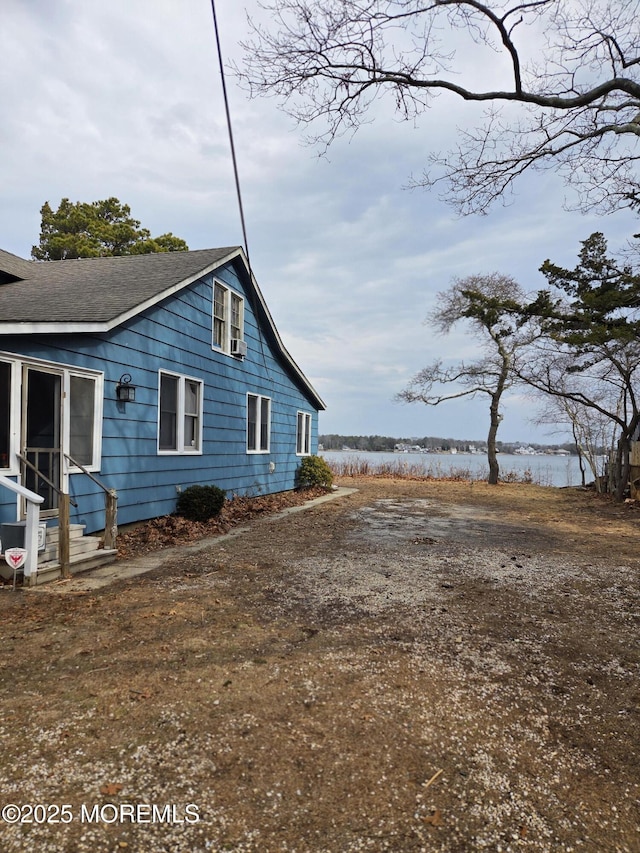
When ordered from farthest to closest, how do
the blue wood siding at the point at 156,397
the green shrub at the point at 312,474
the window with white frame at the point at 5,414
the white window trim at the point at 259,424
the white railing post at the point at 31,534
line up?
the green shrub at the point at 312,474, the white window trim at the point at 259,424, the blue wood siding at the point at 156,397, the window with white frame at the point at 5,414, the white railing post at the point at 31,534

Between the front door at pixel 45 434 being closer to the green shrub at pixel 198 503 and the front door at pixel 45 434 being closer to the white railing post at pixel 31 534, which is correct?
the white railing post at pixel 31 534

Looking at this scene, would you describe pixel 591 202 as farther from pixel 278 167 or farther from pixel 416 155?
pixel 278 167

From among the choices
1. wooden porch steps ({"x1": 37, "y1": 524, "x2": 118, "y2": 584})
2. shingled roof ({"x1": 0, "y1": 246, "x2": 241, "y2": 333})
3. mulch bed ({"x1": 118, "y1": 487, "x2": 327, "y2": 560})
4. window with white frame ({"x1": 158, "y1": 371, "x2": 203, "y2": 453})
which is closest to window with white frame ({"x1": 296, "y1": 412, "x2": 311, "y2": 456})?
mulch bed ({"x1": 118, "y1": 487, "x2": 327, "y2": 560})

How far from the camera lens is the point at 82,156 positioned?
35.6 ft

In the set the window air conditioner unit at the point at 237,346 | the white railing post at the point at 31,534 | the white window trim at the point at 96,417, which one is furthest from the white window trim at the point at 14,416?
the window air conditioner unit at the point at 237,346

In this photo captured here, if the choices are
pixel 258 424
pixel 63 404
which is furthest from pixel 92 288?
pixel 258 424

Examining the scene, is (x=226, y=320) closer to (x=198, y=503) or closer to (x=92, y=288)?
(x=92, y=288)

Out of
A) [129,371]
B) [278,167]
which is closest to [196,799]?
[129,371]

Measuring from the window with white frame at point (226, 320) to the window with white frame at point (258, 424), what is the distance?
1540mm

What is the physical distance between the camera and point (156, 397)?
866 centimetres

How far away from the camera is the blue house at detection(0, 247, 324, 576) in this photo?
6.48m

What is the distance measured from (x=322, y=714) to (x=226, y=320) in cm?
946

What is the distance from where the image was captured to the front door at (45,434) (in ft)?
22.3

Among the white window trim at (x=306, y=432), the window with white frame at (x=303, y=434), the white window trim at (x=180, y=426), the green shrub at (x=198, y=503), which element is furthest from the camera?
the white window trim at (x=306, y=432)
